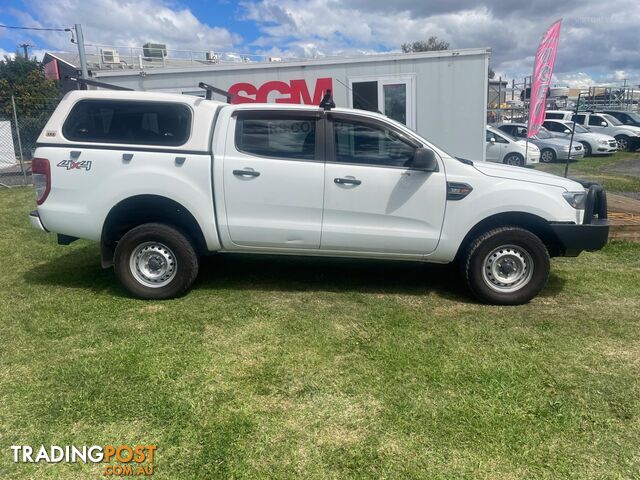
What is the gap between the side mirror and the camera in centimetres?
453

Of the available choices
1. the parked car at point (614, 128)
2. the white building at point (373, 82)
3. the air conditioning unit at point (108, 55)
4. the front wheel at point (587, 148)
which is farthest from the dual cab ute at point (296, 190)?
the parked car at point (614, 128)

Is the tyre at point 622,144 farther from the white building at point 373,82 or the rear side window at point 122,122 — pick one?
the rear side window at point 122,122

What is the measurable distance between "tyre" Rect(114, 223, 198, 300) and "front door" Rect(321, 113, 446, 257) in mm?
1356

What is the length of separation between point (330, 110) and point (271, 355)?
2.36 meters

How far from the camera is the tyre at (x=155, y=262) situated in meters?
4.84

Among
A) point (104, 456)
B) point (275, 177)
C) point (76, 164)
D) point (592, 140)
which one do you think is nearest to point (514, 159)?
point (592, 140)

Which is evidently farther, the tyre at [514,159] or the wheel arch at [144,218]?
the tyre at [514,159]

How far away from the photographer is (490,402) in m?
3.19

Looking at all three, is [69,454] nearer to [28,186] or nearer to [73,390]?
[73,390]

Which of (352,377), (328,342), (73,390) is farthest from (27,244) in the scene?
(352,377)

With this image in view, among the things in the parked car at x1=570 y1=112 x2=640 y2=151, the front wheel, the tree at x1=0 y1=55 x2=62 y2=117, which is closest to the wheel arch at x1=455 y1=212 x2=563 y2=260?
the front wheel

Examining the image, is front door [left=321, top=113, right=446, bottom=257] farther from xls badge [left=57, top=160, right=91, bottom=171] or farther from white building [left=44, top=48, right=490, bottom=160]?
white building [left=44, top=48, right=490, bottom=160]

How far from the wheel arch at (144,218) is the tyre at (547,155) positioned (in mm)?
17333

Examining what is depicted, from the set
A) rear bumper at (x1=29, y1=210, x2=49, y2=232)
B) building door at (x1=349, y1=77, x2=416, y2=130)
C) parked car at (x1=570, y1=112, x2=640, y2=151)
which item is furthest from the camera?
parked car at (x1=570, y1=112, x2=640, y2=151)
